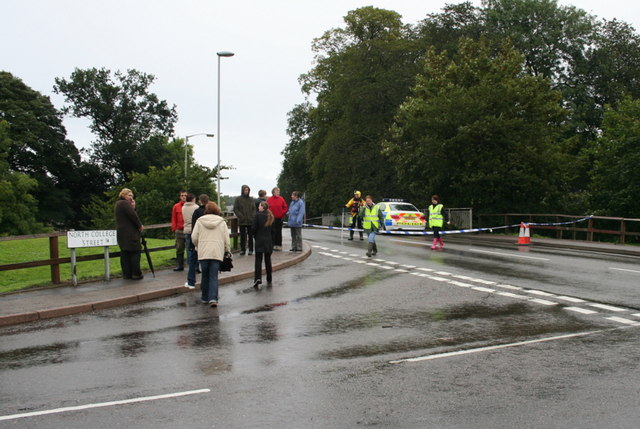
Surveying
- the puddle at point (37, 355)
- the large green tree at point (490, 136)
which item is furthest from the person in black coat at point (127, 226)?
Result: the large green tree at point (490, 136)

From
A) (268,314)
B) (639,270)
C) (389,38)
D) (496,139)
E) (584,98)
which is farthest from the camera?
(389,38)

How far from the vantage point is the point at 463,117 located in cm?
3275

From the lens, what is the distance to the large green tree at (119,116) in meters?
67.7

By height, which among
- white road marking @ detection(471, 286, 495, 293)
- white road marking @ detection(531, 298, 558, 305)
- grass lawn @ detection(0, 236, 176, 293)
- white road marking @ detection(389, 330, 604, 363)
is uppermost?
white road marking @ detection(531, 298, 558, 305)

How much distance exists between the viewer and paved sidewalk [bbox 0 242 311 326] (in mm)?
10578

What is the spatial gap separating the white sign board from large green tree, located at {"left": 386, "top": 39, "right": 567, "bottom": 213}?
21.7 m

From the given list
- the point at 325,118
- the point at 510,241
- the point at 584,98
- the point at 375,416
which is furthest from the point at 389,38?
the point at 375,416

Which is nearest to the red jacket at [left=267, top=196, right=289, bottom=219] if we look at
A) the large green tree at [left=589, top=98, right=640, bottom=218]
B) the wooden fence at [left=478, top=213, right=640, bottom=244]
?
the wooden fence at [left=478, top=213, right=640, bottom=244]

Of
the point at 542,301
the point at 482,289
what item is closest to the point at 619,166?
the point at 482,289

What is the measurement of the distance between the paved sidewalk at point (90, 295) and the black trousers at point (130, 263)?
0.71ft

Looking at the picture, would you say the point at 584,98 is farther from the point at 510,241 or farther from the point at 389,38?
the point at 510,241

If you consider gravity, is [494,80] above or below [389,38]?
below

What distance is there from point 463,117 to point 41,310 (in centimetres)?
2567

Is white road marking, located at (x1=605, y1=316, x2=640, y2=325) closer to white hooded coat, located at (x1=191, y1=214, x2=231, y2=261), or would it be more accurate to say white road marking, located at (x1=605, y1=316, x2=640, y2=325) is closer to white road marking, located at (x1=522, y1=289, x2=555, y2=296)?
white road marking, located at (x1=522, y1=289, x2=555, y2=296)
